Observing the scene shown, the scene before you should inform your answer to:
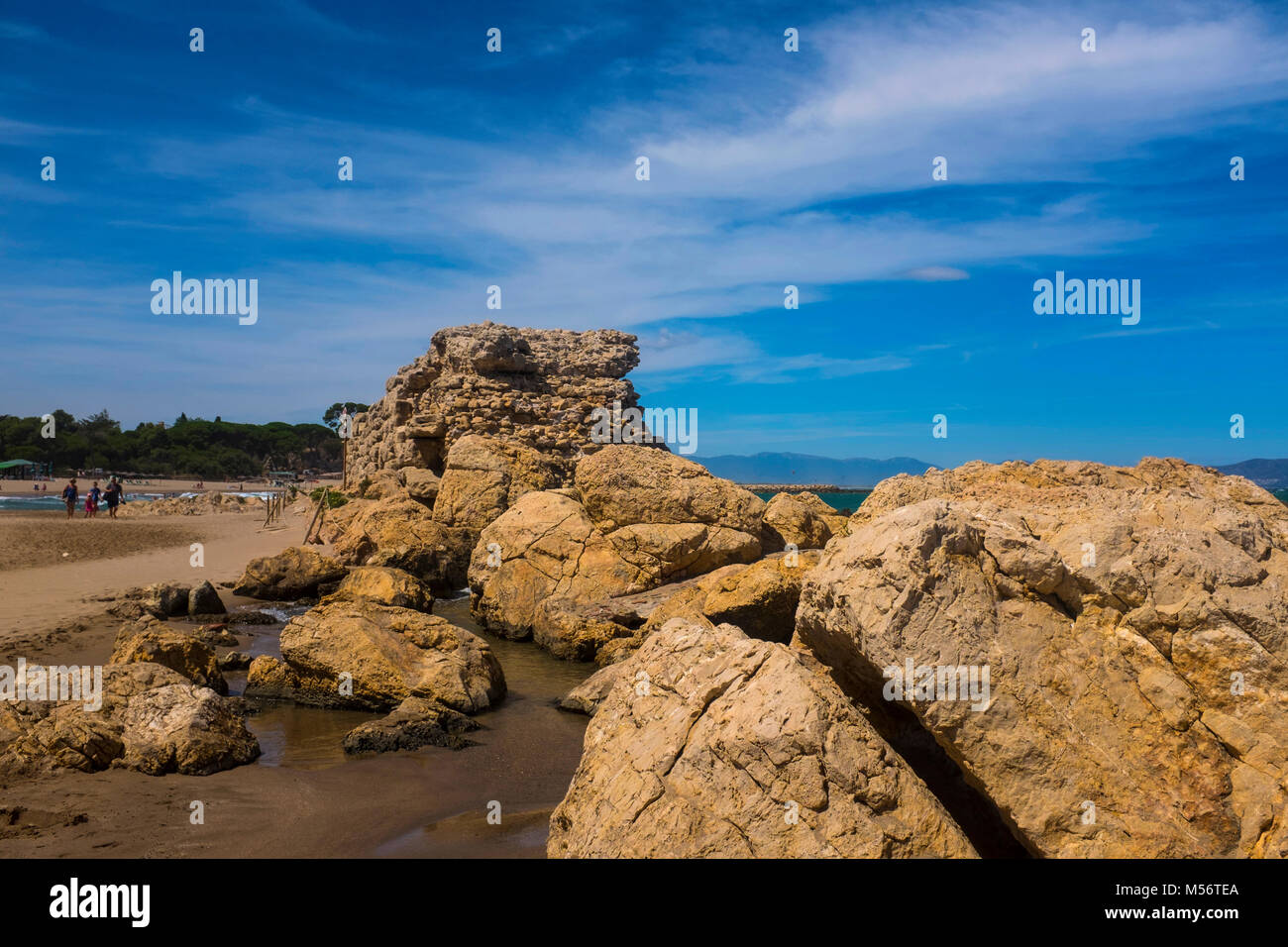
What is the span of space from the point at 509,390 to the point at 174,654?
57.0 ft

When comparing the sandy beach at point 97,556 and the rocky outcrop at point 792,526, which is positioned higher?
the rocky outcrop at point 792,526

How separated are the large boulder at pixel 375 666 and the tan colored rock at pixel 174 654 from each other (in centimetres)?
47

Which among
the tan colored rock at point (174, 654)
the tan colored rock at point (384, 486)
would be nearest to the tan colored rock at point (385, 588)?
the tan colored rock at point (174, 654)

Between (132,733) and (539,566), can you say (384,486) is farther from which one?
(132,733)

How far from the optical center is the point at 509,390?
2661 centimetres

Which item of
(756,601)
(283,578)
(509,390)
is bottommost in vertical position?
(283,578)

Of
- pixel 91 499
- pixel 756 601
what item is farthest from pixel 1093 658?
pixel 91 499

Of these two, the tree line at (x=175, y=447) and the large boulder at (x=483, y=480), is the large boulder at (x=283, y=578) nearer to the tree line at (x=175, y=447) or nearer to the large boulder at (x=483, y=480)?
the large boulder at (x=483, y=480)

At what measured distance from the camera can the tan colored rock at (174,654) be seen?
31.9 ft

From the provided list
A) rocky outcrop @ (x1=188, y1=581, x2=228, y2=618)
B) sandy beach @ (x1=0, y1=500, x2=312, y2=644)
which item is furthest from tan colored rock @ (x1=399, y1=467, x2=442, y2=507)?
rocky outcrop @ (x1=188, y1=581, x2=228, y2=618)

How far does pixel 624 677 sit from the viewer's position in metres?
6.04

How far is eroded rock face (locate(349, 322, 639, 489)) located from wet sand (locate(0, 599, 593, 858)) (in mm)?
15848
